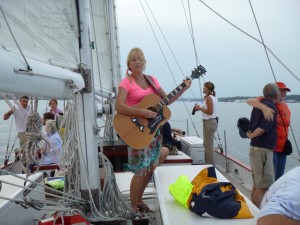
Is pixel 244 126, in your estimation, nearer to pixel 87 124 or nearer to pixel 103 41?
pixel 87 124

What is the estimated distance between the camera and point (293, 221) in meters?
1.10

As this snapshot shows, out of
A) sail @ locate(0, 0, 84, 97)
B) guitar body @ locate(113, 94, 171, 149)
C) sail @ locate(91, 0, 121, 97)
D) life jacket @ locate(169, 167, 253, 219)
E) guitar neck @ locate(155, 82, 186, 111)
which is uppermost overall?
sail @ locate(91, 0, 121, 97)

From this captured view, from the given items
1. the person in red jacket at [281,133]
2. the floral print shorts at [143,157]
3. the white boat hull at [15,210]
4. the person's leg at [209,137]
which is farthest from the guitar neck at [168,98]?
the person's leg at [209,137]

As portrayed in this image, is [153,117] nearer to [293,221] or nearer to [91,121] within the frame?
[91,121]

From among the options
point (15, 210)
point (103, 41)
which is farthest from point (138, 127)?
point (103, 41)

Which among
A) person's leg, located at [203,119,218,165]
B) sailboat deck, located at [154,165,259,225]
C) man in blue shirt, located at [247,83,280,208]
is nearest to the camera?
sailboat deck, located at [154,165,259,225]

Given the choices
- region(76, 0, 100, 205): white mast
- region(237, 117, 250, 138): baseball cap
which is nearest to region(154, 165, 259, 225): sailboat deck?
region(76, 0, 100, 205): white mast

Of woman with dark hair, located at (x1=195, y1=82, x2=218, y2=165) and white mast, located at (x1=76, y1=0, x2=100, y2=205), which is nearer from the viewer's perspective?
white mast, located at (x1=76, y1=0, x2=100, y2=205)

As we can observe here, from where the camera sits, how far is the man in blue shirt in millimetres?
2971

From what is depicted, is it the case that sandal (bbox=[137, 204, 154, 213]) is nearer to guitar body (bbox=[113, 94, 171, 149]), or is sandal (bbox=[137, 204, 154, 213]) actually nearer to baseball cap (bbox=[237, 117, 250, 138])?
guitar body (bbox=[113, 94, 171, 149])

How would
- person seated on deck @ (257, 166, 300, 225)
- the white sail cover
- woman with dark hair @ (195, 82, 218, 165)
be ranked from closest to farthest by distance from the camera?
person seated on deck @ (257, 166, 300, 225)
the white sail cover
woman with dark hair @ (195, 82, 218, 165)

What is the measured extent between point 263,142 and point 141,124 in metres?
1.42

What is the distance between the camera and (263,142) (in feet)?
9.93

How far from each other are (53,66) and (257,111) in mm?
2163
